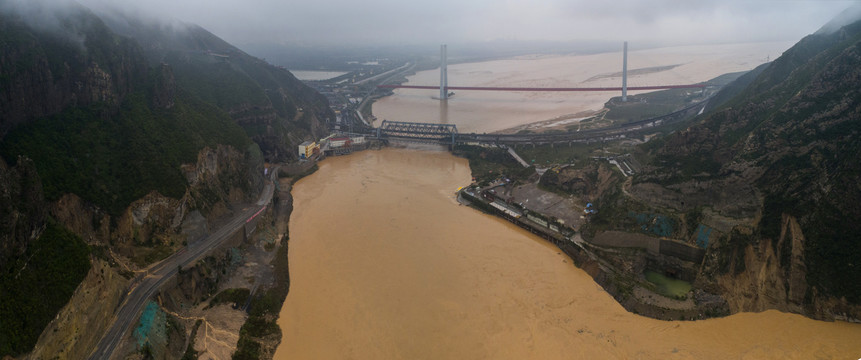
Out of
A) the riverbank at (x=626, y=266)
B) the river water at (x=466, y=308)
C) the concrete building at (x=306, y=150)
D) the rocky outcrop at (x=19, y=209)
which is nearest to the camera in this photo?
the rocky outcrop at (x=19, y=209)

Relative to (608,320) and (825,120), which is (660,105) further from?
(608,320)

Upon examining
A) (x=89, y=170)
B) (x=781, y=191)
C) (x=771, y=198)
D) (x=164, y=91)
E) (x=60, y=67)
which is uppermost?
(x=60, y=67)

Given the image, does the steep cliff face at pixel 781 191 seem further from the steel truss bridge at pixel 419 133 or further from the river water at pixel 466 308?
the steel truss bridge at pixel 419 133

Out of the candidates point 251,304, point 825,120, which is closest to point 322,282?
point 251,304

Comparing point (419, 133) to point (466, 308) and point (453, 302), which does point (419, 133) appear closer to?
point (453, 302)

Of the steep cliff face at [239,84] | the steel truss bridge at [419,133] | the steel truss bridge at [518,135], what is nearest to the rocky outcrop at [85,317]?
the steep cliff face at [239,84]

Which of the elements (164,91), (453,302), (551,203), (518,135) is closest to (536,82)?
(518,135)
